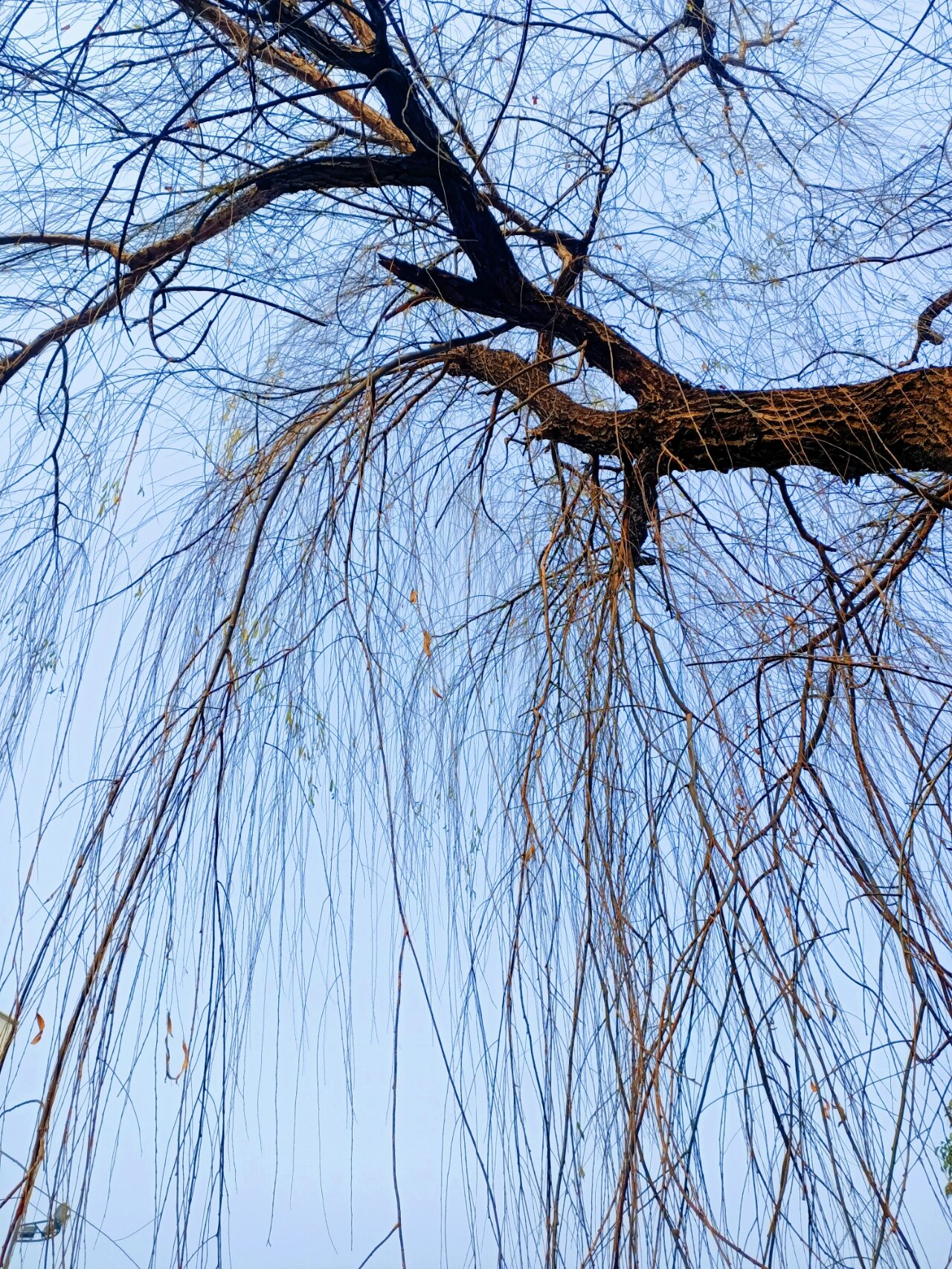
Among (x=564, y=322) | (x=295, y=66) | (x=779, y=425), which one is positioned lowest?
(x=779, y=425)

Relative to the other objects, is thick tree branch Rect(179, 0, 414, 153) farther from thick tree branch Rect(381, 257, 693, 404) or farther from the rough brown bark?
the rough brown bark

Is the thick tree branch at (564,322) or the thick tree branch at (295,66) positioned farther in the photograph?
the thick tree branch at (564,322)

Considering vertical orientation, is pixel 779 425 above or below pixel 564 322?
below

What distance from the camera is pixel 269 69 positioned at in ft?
3.92

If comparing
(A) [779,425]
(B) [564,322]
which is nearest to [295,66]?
(B) [564,322]

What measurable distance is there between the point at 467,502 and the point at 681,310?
1.11 ft

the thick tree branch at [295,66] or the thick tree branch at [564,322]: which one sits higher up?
the thick tree branch at [295,66]

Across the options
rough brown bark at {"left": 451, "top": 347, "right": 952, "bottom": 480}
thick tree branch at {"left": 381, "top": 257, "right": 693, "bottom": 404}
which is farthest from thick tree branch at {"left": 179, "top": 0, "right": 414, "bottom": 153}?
rough brown bark at {"left": 451, "top": 347, "right": 952, "bottom": 480}

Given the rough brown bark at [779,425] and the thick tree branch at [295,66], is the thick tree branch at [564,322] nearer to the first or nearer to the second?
the rough brown bark at [779,425]

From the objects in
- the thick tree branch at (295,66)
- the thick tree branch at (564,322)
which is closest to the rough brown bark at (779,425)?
the thick tree branch at (564,322)

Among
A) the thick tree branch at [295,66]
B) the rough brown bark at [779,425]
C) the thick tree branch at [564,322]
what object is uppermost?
the thick tree branch at [295,66]

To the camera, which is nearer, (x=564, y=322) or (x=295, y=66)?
(x=295, y=66)

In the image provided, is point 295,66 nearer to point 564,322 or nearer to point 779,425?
point 564,322

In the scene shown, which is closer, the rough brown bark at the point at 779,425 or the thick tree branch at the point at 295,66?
the thick tree branch at the point at 295,66
